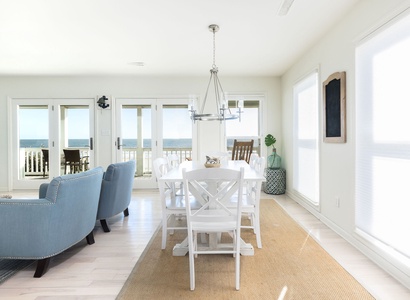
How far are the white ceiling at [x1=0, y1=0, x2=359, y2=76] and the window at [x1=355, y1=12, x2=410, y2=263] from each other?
742 mm

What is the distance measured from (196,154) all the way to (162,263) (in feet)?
11.4

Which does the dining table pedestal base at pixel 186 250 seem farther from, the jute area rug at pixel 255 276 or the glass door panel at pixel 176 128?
the glass door panel at pixel 176 128

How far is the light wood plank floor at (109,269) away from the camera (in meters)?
1.86

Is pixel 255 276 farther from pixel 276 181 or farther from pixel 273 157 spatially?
pixel 273 157

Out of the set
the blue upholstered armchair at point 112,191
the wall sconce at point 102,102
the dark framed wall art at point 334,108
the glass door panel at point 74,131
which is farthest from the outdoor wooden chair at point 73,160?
the dark framed wall art at point 334,108

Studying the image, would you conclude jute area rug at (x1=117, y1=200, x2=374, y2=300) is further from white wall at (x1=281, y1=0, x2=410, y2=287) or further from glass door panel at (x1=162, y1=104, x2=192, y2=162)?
glass door panel at (x1=162, y1=104, x2=192, y2=162)

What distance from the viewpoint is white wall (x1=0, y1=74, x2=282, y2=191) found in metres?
5.56

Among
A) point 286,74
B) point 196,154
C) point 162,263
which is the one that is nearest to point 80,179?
point 162,263

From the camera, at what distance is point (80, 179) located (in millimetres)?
2289

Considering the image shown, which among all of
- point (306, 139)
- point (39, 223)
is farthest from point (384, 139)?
point (39, 223)

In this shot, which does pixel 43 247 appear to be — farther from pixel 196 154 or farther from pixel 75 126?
pixel 75 126

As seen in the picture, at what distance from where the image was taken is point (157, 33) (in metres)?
3.34

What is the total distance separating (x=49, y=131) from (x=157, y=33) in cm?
377

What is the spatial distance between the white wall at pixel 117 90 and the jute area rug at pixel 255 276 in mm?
3289
